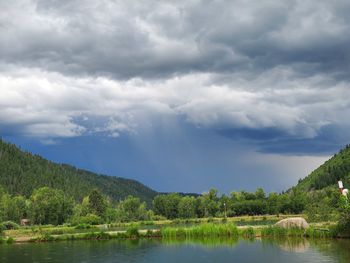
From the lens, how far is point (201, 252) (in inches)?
2288

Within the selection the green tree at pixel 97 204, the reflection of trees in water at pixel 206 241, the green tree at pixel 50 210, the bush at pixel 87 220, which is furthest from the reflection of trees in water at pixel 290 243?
the green tree at pixel 97 204

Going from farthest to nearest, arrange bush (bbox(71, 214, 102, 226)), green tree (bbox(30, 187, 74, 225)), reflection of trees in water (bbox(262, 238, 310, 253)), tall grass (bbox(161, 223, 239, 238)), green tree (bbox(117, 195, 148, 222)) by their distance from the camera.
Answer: green tree (bbox(117, 195, 148, 222)), green tree (bbox(30, 187, 74, 225)), bush (bbox(71, 214, 102, 226)), tall grass (bbox(161, 223, 239, 238)), reflection of trees in water (bbox(262, 238, 310, 253))

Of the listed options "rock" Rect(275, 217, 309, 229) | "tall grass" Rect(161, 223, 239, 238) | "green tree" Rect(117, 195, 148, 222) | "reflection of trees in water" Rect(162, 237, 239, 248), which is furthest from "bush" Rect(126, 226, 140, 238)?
"green tree" Rect(117, 195, 148, 222)

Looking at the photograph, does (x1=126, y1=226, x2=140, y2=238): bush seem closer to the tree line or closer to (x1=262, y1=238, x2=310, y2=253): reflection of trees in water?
(x1=262, y1=238, x2=310, y2=253): reflection of trees in water

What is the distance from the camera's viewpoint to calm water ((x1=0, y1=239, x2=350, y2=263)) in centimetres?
5025

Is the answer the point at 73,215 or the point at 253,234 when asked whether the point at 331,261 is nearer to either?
the point at 253,234

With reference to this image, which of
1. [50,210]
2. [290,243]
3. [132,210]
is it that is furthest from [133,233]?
[132,210]

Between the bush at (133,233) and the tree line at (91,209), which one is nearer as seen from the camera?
the bush at (133,233)

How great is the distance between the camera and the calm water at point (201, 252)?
50250 mm

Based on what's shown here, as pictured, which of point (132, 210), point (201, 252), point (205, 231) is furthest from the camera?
point (132, 210)

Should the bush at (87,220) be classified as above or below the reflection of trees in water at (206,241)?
above

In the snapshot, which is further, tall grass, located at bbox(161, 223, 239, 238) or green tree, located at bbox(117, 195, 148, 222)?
green tree, located at bbox(117, 195, 148, 222)

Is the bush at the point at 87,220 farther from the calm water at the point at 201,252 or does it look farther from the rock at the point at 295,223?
the rock at the point at 295,223

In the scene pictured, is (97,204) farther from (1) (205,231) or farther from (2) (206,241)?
(2) (206,241)
